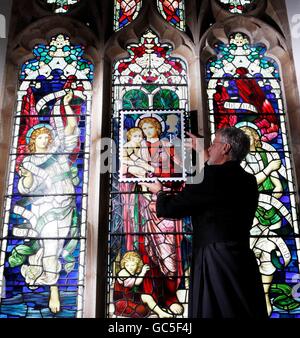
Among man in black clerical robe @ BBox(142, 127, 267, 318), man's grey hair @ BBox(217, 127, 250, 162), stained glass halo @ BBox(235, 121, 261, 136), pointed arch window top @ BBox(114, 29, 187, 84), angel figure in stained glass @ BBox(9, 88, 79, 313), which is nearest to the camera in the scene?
man in black clerical robe @ BBox(142, 127, 267, 318)

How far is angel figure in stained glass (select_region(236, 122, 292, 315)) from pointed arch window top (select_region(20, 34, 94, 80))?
1482 millimetres

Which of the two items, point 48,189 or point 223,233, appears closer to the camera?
point 223,233

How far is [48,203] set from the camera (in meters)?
4.98

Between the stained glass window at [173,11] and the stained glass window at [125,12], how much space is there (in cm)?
21

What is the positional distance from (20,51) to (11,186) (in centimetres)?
134

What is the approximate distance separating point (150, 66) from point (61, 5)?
110 cm

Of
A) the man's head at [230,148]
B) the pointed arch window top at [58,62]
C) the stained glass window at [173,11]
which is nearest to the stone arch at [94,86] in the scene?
the pointed arch window top at [58,62]

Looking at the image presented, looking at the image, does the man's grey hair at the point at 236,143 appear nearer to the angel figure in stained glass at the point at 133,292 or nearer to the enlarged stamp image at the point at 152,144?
the enlarged stamp image at the point at 152,144

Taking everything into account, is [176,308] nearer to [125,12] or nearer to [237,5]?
[125,12]

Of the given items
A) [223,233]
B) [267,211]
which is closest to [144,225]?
A: [267,211]

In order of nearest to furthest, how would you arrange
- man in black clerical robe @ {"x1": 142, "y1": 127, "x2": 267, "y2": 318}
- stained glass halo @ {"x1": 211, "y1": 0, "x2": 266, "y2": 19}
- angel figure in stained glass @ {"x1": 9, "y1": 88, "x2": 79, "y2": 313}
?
man in black clerical robe @ {"x1": 142, "y1": 127, "x2": 267, "y2": 318} < angel figure in stained glass @ {"x1": 9, "y1": 88, "x2": 79, "y2": 313} < stained glass halo @ {"x1": 211, "y1": 0, "x2": 266, "y2": 19}

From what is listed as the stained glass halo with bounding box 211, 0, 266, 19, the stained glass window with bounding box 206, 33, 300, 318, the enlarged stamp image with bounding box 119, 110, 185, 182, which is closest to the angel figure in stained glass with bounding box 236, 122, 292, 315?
the stained glass window with bounding box 206, 33, 300, 318

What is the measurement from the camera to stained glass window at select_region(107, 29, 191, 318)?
15.1 ft

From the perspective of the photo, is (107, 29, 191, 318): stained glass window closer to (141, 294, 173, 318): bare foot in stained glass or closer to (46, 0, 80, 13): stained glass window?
(141, 294, 173, 318): bare foot in stained glass
